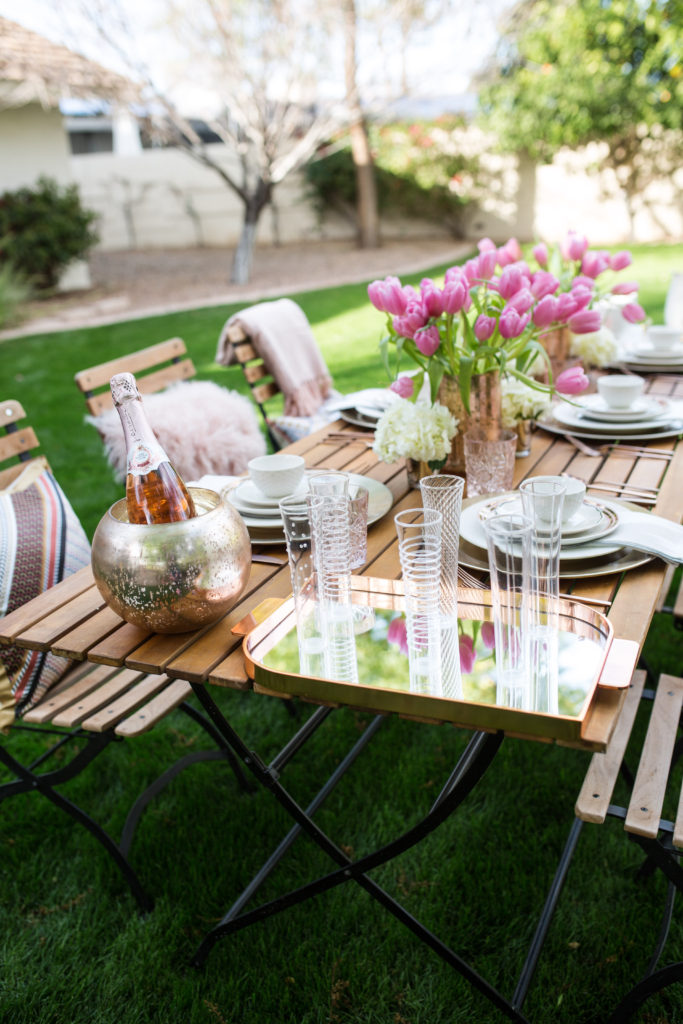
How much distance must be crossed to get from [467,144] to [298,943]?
13.7 metres

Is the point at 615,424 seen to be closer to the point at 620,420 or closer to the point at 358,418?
the point at 620,420

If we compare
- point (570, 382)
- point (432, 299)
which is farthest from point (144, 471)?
point (570, 382)

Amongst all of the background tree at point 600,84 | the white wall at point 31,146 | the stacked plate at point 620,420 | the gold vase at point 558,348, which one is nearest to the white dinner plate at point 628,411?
the stacked plate at point 620,420

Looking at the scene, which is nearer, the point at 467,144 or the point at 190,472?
the point at 190,472

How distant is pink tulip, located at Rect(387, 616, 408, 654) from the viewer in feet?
4.03

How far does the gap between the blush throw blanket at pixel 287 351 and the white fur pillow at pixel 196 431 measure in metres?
0.32

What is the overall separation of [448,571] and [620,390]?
4.11 feet

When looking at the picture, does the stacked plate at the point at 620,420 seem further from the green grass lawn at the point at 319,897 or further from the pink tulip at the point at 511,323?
the green grass lawn at the point at 319,897

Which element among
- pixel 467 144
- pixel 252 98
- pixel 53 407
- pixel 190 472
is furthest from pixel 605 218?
pixel 190 472

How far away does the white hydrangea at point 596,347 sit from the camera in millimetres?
Answer: 2770

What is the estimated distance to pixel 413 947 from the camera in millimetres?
1815

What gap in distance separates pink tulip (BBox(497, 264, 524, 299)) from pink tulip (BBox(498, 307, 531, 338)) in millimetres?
89

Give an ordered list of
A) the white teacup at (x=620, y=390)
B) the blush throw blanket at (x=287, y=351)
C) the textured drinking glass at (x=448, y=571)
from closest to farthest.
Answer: the textured drinking glass at (x=448, y=571)
the white teacup at (x=620, y=390)
the blush throw blanket at (x=287, y=351)

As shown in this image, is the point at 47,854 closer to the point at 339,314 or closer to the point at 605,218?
the point at 339,314
